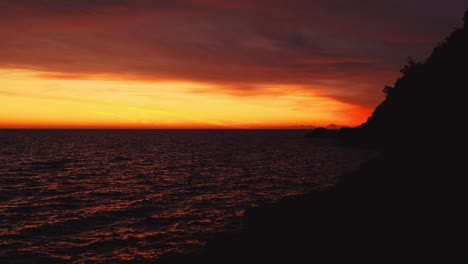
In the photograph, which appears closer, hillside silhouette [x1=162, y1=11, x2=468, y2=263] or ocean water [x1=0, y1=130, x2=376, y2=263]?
hillside silhouette [x1=162, y1=11, x2=468, y2=263]

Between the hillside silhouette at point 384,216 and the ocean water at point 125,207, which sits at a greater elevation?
the hillside silhouette at point 384,216

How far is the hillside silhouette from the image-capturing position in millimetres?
16359

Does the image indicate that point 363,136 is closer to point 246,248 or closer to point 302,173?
point 302,173

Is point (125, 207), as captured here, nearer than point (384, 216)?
No

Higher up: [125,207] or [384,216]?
[384,216]

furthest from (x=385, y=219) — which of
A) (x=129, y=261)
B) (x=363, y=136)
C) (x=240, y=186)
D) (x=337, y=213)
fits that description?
(x=363, y=136)

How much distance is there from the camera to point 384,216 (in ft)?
64.0

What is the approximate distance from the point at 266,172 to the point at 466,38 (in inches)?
1323

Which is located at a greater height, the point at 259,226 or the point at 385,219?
the point at 385,219

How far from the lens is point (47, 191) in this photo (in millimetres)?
43312

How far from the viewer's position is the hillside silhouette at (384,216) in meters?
16.4

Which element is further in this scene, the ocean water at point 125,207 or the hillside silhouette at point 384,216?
the ocean water at point 125,207

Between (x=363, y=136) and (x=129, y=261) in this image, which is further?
(x=363, y=136)

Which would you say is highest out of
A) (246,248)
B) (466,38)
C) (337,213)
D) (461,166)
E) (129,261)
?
(466,38)
